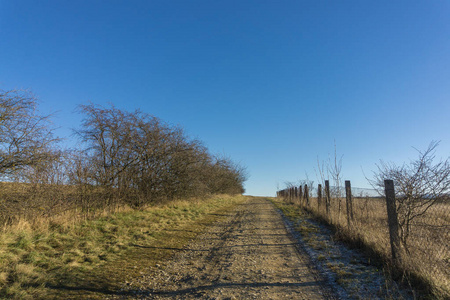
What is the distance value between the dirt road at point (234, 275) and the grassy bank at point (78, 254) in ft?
1.90

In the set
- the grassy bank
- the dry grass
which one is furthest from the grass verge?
the grassy bank

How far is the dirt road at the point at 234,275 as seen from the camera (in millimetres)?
4027

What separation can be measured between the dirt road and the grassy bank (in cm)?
58

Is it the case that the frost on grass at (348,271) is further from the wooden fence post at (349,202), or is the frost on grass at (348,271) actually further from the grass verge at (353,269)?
the wooden fence post at (349,202)

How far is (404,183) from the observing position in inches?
201

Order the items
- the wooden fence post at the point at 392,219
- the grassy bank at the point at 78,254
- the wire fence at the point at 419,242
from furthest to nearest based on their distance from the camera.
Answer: the wooden fence post at the point at 392,219 → the grassy bank at the point at 78,254 → the wire fence at the point at 419,242

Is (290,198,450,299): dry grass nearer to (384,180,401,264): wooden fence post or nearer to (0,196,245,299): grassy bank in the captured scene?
(384,180,401,264): wooden fence post

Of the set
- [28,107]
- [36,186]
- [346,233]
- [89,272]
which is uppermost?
[28,107]

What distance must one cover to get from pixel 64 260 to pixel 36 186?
3.66m

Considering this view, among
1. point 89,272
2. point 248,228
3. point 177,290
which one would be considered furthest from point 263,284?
point 248,228

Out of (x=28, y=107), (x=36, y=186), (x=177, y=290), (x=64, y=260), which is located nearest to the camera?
(x=177, y=290)

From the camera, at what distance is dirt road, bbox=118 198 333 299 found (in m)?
4.03

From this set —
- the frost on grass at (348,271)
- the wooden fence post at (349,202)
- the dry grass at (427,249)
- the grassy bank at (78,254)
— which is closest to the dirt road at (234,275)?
the frost on grass at (348,271)

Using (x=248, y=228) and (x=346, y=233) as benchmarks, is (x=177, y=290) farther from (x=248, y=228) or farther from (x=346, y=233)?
(x=248, y=228)
